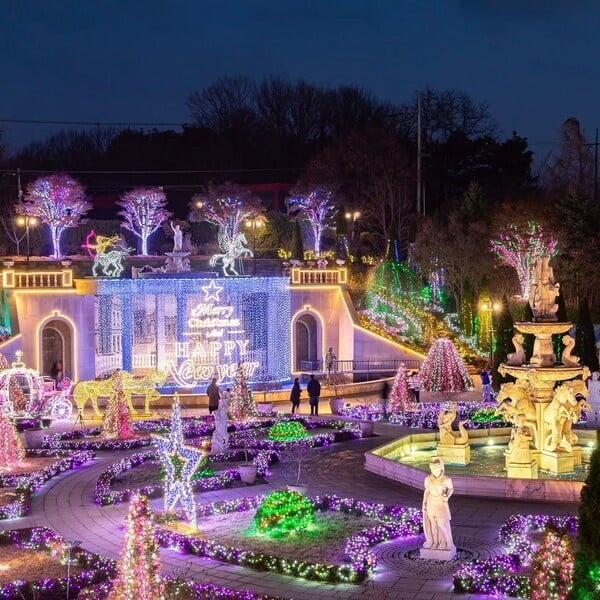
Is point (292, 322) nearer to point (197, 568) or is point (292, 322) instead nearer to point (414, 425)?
point (414, 425)

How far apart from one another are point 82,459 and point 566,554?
43.8 feet

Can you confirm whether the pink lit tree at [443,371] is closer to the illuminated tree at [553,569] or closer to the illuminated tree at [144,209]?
the illuminated tree at [553,569]

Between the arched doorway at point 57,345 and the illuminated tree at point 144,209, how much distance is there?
18474 mm

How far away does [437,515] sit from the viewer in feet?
42.7

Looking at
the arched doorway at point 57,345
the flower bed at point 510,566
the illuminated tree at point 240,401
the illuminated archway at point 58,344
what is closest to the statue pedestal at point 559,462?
the flower bed at point 510,566

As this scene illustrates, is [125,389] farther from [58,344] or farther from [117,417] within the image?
[58,344]

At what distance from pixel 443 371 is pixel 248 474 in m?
14.0

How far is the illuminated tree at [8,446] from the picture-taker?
20266mm

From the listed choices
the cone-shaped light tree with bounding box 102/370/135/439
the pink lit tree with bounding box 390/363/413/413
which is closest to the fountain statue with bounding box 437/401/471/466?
the pink lit tree with bounding box 390/363/413/413

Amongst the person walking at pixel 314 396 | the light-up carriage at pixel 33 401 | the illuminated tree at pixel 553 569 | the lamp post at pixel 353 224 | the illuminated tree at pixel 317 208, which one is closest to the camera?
the illuminated tree at pixel 553 569

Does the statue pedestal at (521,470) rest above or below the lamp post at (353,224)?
below

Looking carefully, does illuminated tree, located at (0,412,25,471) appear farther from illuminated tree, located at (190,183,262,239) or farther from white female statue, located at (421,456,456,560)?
illuminated tree, located at (190,183,262,239)

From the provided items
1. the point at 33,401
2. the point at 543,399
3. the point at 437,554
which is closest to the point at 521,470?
the point at 543,399

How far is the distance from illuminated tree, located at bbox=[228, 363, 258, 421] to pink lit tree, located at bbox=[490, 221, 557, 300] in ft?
59.9
